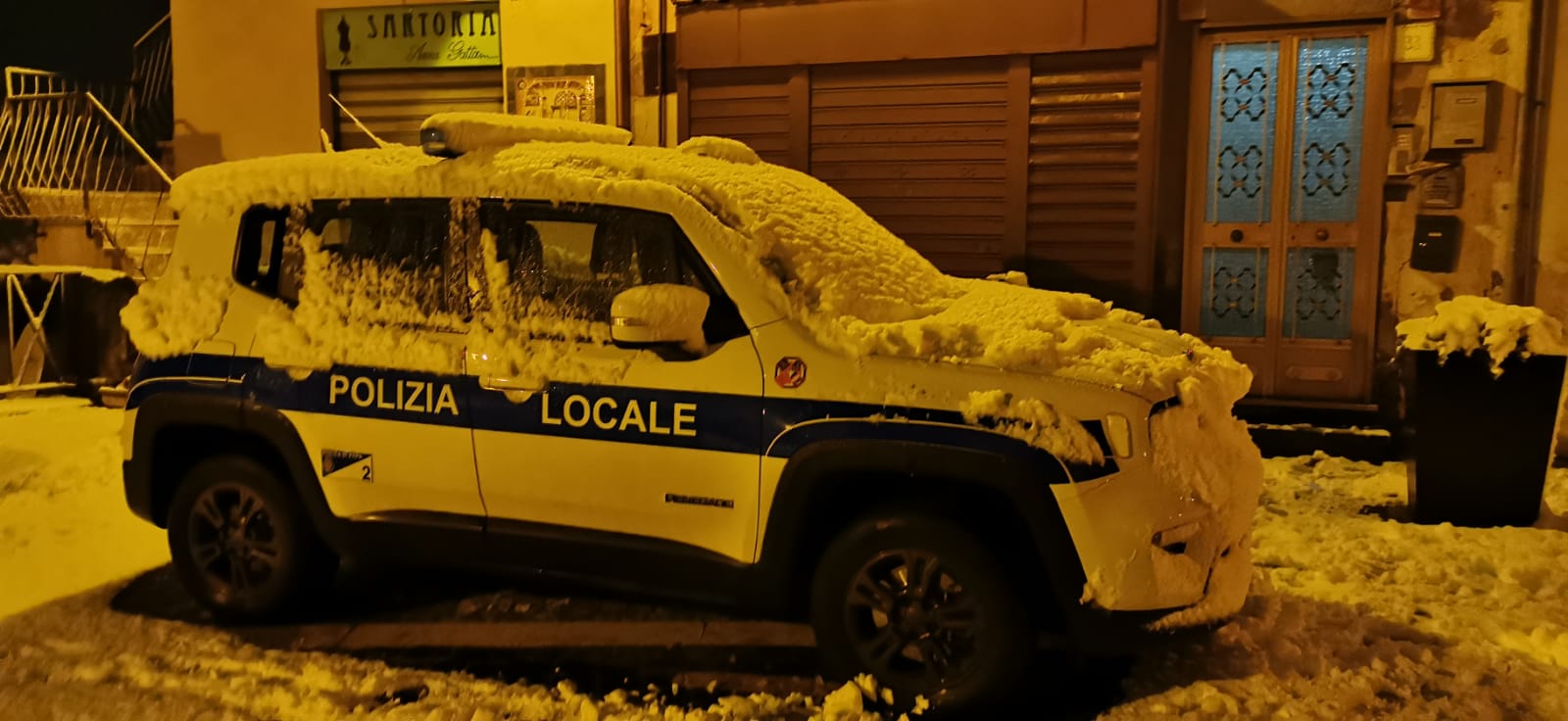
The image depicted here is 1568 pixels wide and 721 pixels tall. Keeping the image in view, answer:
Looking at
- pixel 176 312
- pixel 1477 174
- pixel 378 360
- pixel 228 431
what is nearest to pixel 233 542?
pixel 228 431

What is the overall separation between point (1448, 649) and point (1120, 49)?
4.97m

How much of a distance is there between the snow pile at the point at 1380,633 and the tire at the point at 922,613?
0.52 meters

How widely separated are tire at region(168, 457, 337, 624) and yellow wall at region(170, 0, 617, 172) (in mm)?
6330

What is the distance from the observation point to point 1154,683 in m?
4.16

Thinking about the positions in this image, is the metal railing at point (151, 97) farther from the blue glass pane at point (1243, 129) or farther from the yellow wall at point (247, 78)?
the blue glass pane at point (1243, 129)

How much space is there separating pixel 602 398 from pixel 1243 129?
5.86 meters

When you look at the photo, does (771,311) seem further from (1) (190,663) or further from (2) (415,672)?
(1) (190,663)

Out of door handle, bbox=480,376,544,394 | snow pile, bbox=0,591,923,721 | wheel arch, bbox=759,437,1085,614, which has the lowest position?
snow pile, bbox=0,591,923,721

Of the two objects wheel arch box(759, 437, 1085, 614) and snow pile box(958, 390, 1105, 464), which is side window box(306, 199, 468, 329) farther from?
snow pile box(958, 390, 1105, 464)

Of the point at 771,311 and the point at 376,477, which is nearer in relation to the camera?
the point at 771,311

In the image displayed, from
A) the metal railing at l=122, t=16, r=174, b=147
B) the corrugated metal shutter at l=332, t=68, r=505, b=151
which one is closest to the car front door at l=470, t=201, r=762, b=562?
the corrugated metal shutter at l=332, t=68, r=505, b=151

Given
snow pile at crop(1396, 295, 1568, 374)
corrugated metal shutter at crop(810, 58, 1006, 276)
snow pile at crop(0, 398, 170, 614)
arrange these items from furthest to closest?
corrugated metal shutter at crop(810, 58, 1006, 276) → snow pile at crop(1396, 295, 1568, 374) → snow pile at crop(0, 398, 170, 614)

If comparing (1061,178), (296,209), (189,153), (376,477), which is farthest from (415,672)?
(189,153)

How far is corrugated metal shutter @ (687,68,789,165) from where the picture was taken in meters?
9.29
